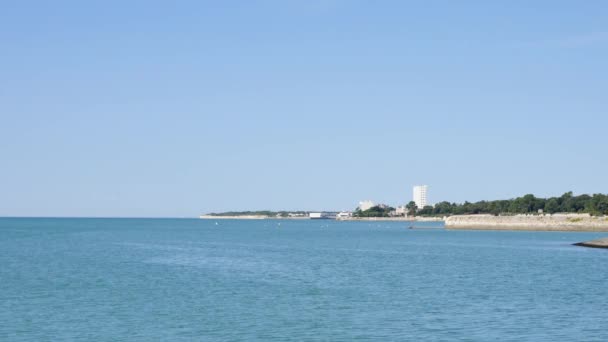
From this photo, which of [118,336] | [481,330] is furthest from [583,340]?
[118,336]

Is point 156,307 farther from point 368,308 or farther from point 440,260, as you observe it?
point 440,260

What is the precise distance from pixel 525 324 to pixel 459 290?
1639 centimetres

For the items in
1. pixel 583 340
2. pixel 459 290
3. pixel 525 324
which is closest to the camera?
pixel 583 340

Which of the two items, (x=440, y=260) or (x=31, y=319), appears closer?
(x=31, y=319)

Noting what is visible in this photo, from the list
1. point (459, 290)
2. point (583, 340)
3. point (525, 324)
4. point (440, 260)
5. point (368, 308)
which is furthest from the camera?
point (440, 260)

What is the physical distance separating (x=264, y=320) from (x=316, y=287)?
57.6ft

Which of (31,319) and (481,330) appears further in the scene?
(31,319)

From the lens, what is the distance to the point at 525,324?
40844mm

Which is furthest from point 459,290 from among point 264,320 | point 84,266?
point 84,266

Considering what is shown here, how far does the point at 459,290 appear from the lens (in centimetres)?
5722

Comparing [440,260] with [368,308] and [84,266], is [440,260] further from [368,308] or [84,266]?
[368,308]

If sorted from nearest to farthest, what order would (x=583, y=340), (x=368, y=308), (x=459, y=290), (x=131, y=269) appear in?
1. (x=583, y=340)
2. (x=368, y=308)
3. (x=459, y=290)
4. (x=131, y=269)

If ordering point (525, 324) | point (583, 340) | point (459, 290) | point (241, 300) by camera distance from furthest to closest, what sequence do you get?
1. point (459, 290)
2. point (241, 300)
3. point (525, 324)
4. point (583, 340)

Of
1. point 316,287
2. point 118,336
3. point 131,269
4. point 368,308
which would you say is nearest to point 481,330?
point 368,308
